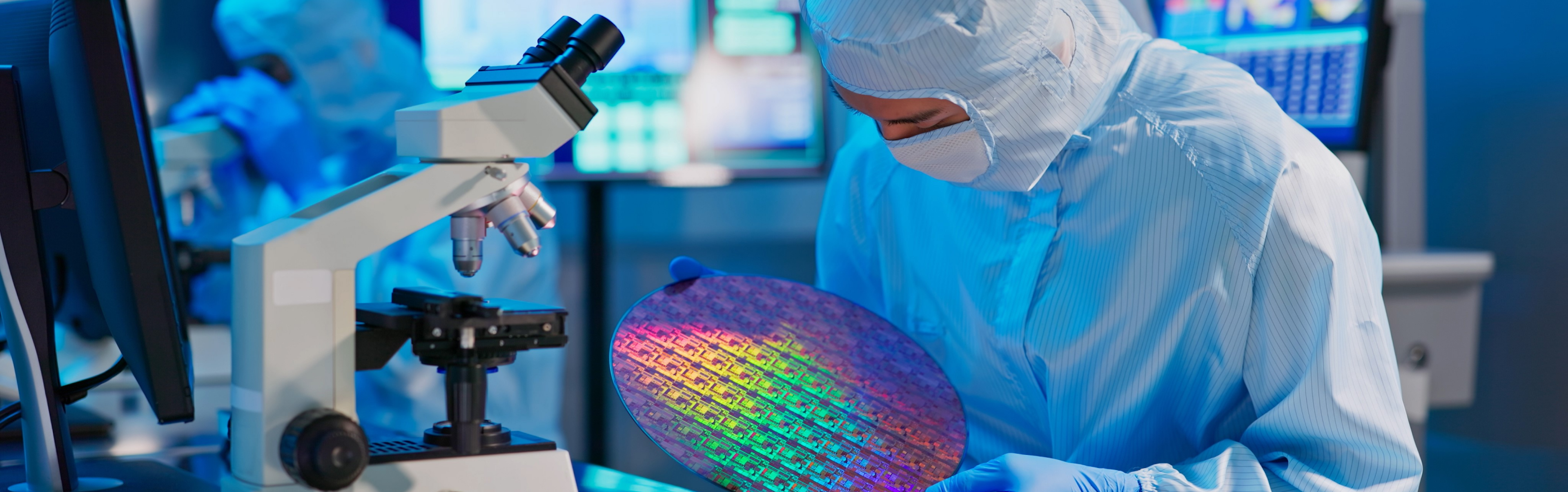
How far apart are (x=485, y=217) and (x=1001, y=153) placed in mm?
590

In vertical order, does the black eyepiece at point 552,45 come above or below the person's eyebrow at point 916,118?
above

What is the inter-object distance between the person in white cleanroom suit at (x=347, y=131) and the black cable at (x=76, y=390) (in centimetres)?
154

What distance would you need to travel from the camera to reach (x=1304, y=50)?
7.96 feet

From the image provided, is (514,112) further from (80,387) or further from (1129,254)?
(1129,254)

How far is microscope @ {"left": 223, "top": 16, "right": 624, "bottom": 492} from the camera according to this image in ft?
2.35

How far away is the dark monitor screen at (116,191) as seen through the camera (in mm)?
782

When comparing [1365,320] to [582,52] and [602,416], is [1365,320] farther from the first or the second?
[602,416]

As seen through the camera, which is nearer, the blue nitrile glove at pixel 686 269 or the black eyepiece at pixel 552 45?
the black eyepiece at pixel 552 45

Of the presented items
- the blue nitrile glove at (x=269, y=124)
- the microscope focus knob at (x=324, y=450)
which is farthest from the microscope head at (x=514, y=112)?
the blue nitrile glove at (x=269, y=124)

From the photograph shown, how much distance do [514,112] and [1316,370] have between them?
2.51ft

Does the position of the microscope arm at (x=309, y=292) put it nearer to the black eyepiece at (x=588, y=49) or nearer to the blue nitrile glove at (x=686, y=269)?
the black eyepiece at (x=588, y=49)

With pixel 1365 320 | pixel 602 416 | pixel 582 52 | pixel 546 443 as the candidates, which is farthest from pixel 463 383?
pixel 602 416

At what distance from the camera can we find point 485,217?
0.78 metres

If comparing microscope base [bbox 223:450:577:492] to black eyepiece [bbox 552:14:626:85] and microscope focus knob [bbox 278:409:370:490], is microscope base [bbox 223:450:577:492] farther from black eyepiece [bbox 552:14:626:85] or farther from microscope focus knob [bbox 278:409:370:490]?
black eyepiece [bbox 552:14:626:85]
